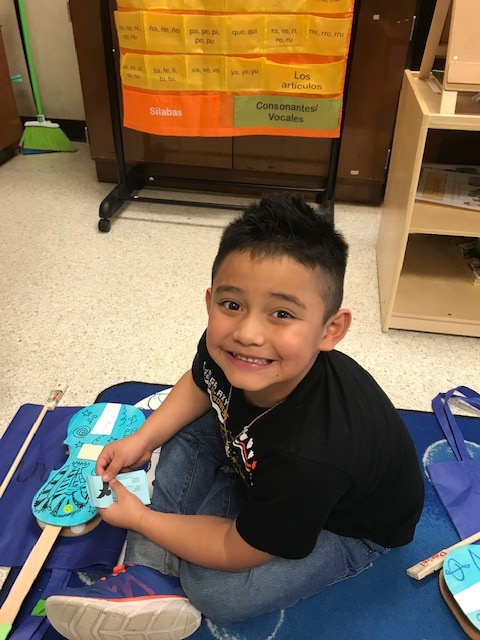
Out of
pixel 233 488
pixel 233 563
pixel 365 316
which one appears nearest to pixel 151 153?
pixel 365 316

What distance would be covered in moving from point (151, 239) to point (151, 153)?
0.46 m

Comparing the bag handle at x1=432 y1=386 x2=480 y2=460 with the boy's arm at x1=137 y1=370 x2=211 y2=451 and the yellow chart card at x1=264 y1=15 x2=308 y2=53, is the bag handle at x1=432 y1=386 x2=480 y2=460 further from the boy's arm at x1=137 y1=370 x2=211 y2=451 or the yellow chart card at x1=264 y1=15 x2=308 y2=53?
the yellow chart card at x1=264 y1=15 x2=308 y2=53

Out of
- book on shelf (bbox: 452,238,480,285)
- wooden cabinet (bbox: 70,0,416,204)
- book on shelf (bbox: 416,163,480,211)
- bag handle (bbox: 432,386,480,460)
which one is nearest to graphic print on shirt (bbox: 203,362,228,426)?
bag handle (bbox: 432,386,480,460)

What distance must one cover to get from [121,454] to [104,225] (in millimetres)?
1277

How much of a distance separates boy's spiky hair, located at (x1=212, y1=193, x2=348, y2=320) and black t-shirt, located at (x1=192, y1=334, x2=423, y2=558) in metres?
0.12

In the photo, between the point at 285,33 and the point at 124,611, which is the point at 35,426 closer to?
the point at 124,611

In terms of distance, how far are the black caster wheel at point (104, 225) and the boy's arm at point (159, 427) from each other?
3.96 feet

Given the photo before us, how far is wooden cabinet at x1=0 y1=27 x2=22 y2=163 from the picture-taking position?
2449 mm

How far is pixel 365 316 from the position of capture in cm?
162

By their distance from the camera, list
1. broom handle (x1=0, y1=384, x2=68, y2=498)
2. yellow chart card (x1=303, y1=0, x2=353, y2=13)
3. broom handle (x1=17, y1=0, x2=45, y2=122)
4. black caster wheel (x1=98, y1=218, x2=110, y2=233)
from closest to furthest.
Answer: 1. broom handle (x1=0, y1=384, x2=68, y2=498)
2. yellow chart card (x1=303, y1=0, x2=353, y2=13)
3. black caster wheel (x1=98, y1=218, x2=110, y2=233)
4. broom handle (x1=17, y1=0, x2=45, y2=122)

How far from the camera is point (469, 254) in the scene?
1.74 metres

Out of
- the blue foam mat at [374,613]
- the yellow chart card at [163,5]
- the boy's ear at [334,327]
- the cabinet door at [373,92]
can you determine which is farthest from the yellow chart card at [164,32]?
the blue foam mat at [374,613]

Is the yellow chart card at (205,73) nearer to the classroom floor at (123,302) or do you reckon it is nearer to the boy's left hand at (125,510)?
the classroom floor at (123,302)

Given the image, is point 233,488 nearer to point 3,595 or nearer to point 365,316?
point 3,595
